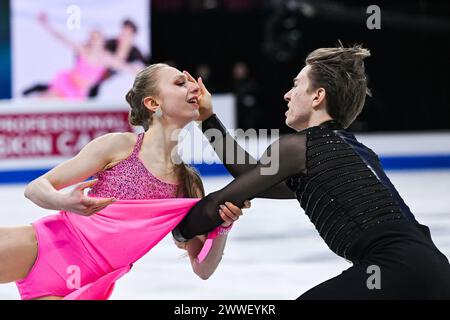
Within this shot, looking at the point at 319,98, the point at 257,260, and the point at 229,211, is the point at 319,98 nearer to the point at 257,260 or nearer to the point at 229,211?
the point at 229,211

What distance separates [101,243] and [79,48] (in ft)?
29.5

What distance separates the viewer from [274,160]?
89.9 inches

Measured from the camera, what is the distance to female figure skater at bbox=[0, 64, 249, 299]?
254 centimetres

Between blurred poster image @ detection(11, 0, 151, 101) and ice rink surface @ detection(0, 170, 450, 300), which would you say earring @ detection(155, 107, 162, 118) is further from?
blurred poster image @ detection(11, 0, 151, 101)

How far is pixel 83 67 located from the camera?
11.1m

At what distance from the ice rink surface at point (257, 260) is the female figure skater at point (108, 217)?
276mm

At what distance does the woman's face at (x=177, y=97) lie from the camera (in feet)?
8.66

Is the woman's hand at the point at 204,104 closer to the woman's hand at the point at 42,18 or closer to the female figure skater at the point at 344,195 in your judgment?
the female figure skater at the point at 344,195

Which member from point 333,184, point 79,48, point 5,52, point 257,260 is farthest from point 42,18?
point 333,184

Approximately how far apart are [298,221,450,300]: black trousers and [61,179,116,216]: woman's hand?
2.12 ft

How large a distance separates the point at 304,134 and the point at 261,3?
11444 millimetres
